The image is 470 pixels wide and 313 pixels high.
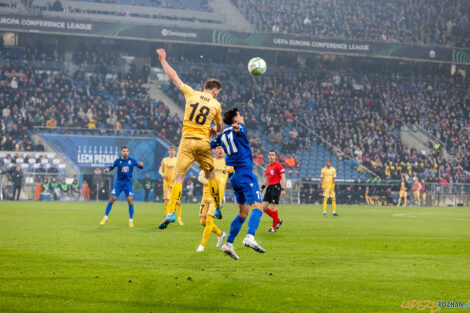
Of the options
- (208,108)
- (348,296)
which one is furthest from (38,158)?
(348,296)

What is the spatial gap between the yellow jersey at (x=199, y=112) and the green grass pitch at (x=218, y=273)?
235 centimetres

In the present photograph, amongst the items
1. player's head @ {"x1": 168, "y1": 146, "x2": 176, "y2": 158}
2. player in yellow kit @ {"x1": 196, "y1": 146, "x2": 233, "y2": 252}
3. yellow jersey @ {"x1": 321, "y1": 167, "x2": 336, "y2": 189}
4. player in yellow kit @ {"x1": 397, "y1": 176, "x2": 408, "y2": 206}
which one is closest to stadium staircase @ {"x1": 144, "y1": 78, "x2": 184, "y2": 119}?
player in yellow kit @ {"x1": 397, "y1": 176, "x2": 408, "y2": 206}

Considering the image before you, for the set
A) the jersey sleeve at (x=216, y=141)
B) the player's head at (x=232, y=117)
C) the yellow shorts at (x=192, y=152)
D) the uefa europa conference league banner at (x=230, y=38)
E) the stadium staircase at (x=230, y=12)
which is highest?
the stadium staircase at (x=230, y=12)

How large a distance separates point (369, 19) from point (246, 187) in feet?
164

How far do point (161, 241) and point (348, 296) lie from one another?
24.1 ft

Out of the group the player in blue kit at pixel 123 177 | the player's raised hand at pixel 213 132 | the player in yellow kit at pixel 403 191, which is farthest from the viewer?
the player in yellow kit at pixel 403 191

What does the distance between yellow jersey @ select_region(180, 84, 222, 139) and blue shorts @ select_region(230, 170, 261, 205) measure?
1.03m

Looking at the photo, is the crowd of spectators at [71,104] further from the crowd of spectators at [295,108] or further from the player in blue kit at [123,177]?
the player in blue kit at [123,177]

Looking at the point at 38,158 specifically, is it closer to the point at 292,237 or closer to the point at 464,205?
the point at 292,237

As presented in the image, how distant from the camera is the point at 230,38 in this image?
51.5m

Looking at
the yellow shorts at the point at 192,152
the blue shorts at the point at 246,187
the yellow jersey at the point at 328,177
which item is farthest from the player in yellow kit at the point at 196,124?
the yellow jersey at the point at 328,177

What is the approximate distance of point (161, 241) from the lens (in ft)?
47.4

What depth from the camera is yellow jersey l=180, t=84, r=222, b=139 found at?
432 inches

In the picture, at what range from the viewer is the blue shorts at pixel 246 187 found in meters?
10.7
